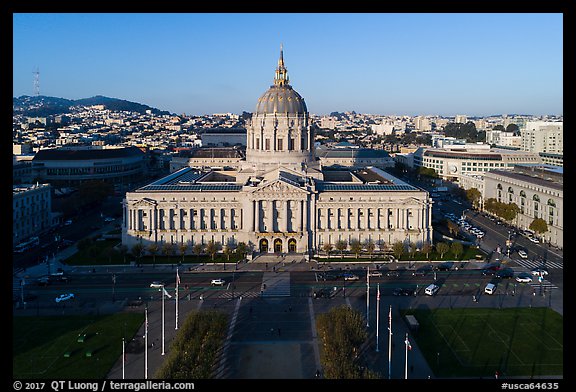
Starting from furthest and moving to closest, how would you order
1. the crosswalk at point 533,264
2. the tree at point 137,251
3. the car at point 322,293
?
the tree at point 137,251
the crosswalk at point 533,264
the car at point 322,293

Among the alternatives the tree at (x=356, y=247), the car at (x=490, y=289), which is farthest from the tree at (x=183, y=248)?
the car at (x=490, y=289)

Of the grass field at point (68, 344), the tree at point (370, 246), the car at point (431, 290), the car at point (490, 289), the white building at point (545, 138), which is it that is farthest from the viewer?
the white building at point (545, 138)

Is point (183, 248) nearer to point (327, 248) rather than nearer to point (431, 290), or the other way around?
point (327, 248)

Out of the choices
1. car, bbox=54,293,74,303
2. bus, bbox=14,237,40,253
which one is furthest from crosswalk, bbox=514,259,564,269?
bus, bbox=14,237,40,253

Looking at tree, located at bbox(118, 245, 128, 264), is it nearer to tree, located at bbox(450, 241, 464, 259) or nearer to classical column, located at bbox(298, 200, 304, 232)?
classical column, located at bbox(298, 200, 304, 232)

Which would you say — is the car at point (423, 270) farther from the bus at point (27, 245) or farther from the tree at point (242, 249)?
the bus at point (27, 245)
